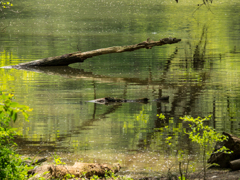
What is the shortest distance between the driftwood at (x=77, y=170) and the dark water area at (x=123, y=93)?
1.78 ft

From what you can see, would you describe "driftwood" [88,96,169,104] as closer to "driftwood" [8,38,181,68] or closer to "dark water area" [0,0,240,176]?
"dark water area" [0,0,240,176]

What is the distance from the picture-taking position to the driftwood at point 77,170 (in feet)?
25.5

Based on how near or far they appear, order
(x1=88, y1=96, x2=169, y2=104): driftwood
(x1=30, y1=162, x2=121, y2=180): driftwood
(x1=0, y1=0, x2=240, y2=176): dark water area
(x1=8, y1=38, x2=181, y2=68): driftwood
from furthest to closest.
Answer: (x1=8, y1=38, x2=181, y2=68): driftwood
(x1=88, y1=96, x2=169, y2=104): driftwood
(x1=0, y1=0, x2=240, y2=176): dark water area
(x1=30, y1=162, x2=121, y2=180): driftwood

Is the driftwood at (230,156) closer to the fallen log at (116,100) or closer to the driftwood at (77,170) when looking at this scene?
the driftwood at (77,170)

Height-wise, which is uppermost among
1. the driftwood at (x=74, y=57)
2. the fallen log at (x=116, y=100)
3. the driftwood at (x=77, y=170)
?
the driftwood at (x=74, y=57)

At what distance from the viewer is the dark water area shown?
10492 millimetres

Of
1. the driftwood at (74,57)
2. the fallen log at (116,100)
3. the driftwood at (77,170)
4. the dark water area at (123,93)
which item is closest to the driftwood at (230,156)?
the dark water area at (123,93)

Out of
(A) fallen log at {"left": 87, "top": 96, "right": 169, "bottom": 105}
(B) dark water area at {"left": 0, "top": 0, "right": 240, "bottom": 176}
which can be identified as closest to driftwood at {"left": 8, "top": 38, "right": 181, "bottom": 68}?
(B) dark water area at {"left": 0, "top": 0, "right": 240, "bottom": 176}

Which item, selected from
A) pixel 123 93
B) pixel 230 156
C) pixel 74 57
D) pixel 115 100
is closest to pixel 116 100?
pixel 115 100

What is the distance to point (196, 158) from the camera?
9.57 m

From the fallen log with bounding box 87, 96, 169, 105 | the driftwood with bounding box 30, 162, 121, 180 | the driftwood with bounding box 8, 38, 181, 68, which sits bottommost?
the driftwood with bounding box 30, 162, 121, 180

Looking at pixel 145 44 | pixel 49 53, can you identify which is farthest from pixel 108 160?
pixel 49 53

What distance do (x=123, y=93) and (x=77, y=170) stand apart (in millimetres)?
9156

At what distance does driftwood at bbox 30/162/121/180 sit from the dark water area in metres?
0.54
